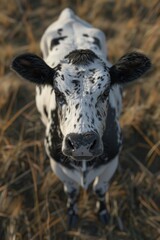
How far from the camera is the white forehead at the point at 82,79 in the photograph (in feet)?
9.70

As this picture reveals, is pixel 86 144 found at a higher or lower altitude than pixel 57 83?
lower

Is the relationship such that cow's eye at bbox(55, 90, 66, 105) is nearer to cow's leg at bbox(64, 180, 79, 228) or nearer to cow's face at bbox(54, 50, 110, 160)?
cow's face at bbox(54, 50, 110, 160)

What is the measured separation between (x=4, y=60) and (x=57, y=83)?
2.65 meters

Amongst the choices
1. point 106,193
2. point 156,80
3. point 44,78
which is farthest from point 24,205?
point 156,80

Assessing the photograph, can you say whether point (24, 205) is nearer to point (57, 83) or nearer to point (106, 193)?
point (106, 193)

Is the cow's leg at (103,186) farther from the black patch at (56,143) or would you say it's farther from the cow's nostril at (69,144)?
the cow's nostril at (69,144)

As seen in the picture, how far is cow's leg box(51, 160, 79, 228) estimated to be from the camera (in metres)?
→ 3.81

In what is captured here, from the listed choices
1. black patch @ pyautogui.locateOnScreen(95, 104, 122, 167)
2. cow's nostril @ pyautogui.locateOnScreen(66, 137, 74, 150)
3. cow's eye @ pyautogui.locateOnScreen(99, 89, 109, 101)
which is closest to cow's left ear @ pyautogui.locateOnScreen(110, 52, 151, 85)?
cow's eye @ pyautogui.locateOnScreen(99, 89, 109, 101)

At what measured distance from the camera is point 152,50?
17.9ft

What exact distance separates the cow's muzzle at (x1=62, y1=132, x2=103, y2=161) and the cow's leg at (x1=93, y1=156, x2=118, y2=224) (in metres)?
0.83

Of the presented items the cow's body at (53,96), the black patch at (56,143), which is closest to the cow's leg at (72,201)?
the cow's body at (53,96)

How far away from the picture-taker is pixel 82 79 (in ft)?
9.82

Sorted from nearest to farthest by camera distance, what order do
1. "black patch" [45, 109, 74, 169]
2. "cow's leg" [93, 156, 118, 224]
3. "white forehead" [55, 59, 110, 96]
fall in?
1. "white forehead" [55, 59, 110, 96]
2. "black patch" [45, 109, 74, 169]
3. "cow's leg" [93, 156, 118, 224]

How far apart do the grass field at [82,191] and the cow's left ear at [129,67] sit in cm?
140
